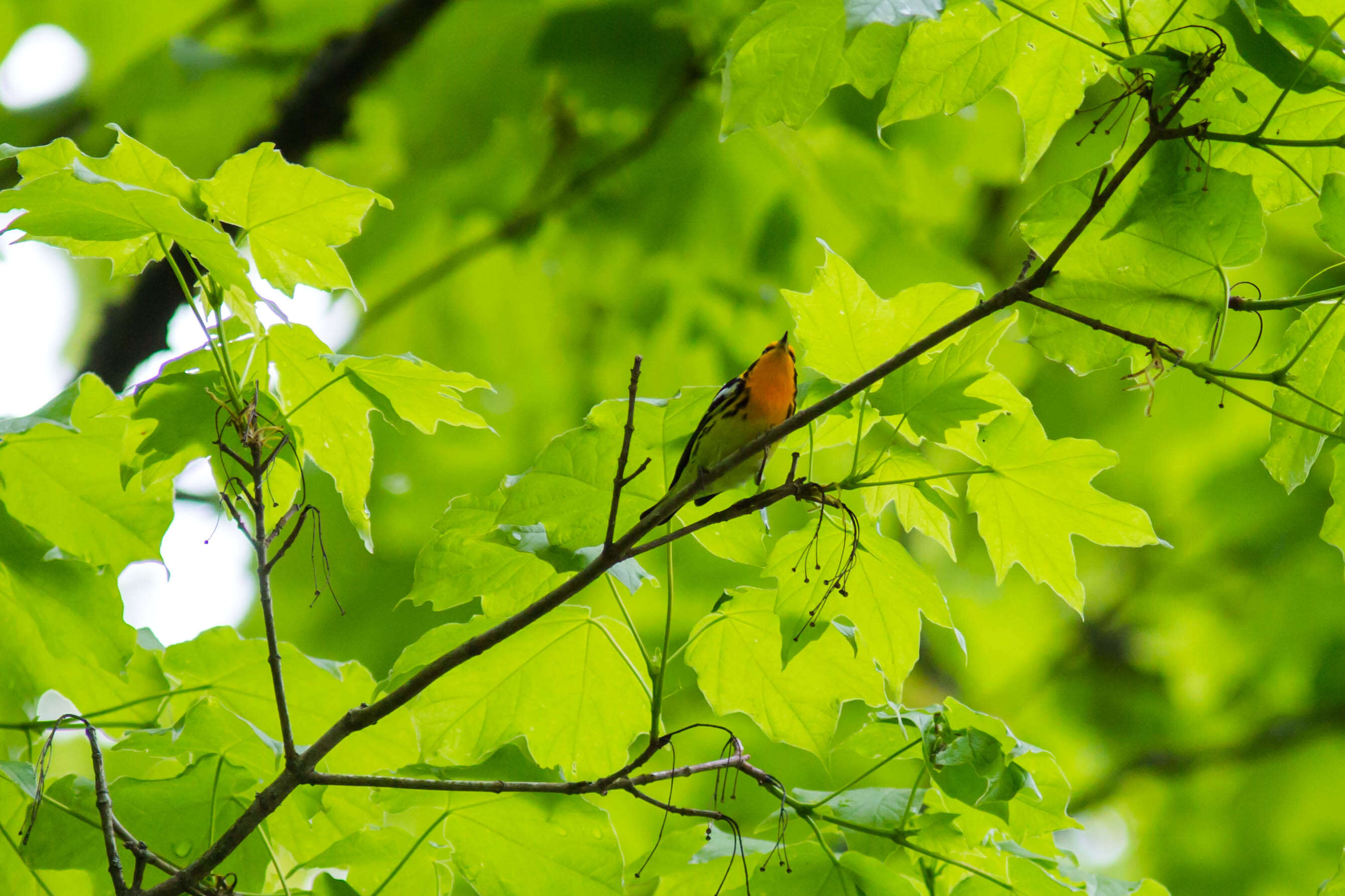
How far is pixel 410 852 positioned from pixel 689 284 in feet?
10.6

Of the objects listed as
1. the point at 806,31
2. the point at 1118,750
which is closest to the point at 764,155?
→ the point at 806,31

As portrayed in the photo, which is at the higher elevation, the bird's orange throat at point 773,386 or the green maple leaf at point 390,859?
the bird's orange throat at point 773,386

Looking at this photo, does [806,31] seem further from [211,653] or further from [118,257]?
[211,653]

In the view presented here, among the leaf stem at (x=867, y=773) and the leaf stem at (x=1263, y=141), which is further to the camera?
the leaf stem at (x=867, y=773)

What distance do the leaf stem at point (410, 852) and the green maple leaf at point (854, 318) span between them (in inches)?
43.4

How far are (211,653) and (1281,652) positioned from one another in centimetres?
571

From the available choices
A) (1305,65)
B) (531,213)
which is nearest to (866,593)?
(1305,65)

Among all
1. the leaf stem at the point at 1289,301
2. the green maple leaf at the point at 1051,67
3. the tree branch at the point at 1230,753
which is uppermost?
the green maple leaf at the point at 1051,67

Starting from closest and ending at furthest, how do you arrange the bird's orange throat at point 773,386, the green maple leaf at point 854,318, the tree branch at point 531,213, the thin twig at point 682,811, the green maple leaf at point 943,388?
the thin twig at point 682,811
the green maple leaf at point 943,388
the green maple leaf at point 854,318
the bird's orange throat at point 773,386
the tree branch at point 531,213

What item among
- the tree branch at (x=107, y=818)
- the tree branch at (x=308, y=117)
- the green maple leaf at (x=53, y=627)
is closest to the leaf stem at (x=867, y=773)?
the tree branch at (x=107, y=818)

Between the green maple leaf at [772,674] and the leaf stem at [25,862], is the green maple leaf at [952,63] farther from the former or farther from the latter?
the leaf stem at [25,862]

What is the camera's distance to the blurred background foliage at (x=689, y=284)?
385 centimetres

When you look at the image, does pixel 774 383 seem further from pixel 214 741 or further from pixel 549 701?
pixel 214 741

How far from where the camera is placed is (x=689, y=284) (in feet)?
15.4
